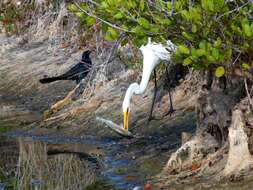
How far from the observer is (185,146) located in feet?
27.5

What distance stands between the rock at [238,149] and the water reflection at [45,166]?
2139 mm

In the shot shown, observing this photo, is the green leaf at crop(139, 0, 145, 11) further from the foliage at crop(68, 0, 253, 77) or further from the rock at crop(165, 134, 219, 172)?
the rock at crop(165, 134, 219, 172)

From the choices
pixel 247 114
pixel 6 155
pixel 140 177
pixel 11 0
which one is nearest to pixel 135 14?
pixel 247 114

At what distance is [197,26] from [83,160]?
4.27 meters

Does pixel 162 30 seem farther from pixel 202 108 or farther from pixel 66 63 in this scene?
pixel 66 63

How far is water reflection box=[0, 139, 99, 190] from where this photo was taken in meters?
9.34

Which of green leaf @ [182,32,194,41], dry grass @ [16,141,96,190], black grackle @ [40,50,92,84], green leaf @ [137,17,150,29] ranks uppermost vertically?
green leaf @ [137,17,150,29]

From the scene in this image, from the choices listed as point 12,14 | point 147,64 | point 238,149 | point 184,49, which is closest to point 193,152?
point 238,149

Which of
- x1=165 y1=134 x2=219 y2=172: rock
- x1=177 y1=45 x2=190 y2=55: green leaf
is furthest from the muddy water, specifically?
x1=177 y1=45 x2=190 y2=55: green leaf

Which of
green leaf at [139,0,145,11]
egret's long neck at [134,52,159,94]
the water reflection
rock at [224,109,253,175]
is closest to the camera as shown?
green leaf at [139,0,145,11]

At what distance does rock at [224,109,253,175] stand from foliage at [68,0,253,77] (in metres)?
0.60

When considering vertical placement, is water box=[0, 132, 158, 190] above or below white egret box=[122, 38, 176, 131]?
below

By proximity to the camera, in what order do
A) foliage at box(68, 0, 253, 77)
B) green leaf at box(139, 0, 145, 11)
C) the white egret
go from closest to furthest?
1. foliage at box(68, 0, 253, 77)
2. green leaf at box(139, 0, 145, 11)
3. the white egret

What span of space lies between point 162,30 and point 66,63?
30.1 feet
